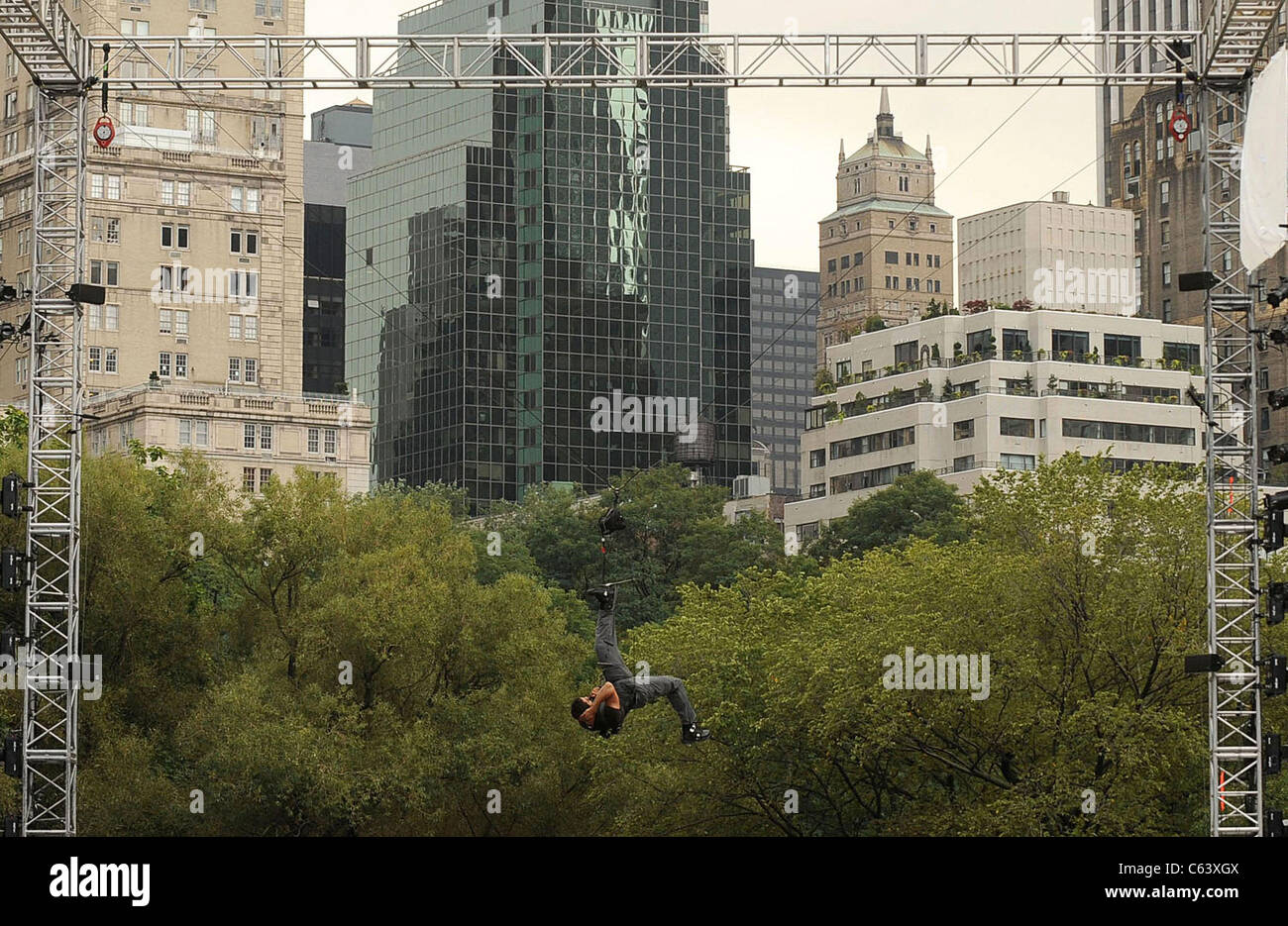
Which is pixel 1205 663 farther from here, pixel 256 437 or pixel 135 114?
pixel 135 114

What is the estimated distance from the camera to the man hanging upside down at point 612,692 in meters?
27.7

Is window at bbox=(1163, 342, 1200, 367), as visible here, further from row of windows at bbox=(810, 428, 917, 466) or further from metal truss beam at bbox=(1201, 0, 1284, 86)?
metal truss beam at bbox=(1201, 0, 1284, 86)

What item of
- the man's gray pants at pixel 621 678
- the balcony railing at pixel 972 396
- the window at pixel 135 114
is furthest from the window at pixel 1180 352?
the man's gray pants at pixel 621 678

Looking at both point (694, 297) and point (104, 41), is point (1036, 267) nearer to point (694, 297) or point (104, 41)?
point (694, 297)

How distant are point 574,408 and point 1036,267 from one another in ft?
101

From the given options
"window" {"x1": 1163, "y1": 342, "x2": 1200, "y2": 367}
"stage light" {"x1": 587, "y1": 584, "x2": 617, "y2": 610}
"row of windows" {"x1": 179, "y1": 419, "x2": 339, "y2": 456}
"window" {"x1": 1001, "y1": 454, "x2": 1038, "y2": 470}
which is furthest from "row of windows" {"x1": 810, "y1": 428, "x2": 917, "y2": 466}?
"stage light" {"x1": 587, "y1": 584, "x2": 617, "y2": 610}

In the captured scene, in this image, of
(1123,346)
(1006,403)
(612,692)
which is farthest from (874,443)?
(612,692)

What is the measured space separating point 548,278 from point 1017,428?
38.1m

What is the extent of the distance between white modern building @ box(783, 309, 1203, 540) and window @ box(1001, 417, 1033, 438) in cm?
5

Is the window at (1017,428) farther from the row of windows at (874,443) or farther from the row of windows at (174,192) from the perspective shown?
the row of windows at (174,192)

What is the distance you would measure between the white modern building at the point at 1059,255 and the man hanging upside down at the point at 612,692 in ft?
332

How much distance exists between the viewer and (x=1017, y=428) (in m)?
118
